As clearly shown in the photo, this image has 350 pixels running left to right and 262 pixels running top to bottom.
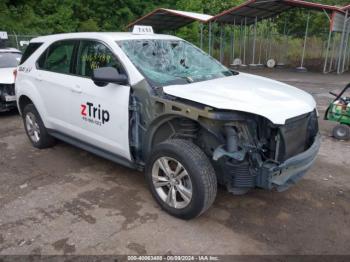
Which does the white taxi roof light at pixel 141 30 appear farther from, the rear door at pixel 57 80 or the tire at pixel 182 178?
the tire at pixel 182 178

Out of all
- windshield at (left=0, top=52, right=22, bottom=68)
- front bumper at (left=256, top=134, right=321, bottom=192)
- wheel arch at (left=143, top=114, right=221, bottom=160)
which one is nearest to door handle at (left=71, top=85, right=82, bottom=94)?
wheel arch at (left=143, top=114, right=221, bottom=160)

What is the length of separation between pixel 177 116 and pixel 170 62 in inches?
40.4

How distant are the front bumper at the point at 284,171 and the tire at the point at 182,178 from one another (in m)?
0.46

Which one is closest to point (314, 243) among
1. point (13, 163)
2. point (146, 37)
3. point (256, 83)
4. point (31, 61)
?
point (256, 83)

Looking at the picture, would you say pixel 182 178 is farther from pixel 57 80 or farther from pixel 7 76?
pixel 7 76

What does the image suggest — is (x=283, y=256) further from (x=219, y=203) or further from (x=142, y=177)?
(x=142, y=177)

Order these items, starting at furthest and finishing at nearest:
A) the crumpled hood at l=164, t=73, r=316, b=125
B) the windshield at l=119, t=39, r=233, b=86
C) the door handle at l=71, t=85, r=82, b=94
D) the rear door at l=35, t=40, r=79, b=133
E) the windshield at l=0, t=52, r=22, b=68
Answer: the windshield at l=0, t=52, r=22, b=68 < the rear door at l=35, t=40, r=79, b=133 < the door handle at l=71, t=85, r=82, b=94 < the windshield at l=119, t=39, r=233, b=86 < the crumpled hood at l=164, t=73, r=316, b=125

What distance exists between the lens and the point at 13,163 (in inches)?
206

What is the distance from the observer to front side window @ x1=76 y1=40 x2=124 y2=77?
4133 millimetres

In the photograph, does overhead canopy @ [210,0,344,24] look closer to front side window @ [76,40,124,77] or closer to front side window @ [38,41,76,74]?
front side window @ [38,41,76,74]

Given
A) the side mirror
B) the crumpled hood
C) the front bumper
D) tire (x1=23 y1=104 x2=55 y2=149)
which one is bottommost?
tire (x1=23 y1=104 x2=55 y2=149)

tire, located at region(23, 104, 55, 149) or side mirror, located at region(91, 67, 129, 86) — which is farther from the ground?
side mirror, located at region(91, 67, 129, 86)

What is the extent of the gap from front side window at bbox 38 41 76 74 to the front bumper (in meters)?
2.92

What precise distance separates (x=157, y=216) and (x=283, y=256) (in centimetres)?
130
